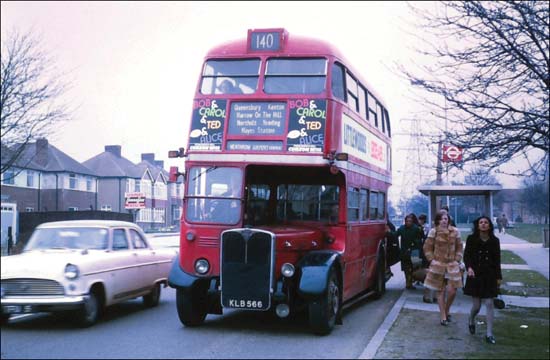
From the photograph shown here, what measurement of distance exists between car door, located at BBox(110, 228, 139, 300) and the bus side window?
4.42 meters

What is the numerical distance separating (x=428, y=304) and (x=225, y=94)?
588 centimetres

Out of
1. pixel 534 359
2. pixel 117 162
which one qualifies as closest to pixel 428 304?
pixel 534 359

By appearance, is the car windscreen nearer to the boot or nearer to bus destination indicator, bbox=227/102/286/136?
bus destination indicator, bbox=227/102/286/136

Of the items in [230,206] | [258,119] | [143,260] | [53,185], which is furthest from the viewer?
[53,185]

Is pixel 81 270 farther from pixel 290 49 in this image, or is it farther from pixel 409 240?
pixel 409 240

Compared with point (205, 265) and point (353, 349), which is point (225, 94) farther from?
point (353, 349)

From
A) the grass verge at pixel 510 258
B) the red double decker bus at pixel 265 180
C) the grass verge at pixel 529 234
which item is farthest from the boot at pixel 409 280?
the grass verge at pixel 529 234

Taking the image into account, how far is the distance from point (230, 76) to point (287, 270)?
10.8 feet

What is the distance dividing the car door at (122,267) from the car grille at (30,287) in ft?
3.87

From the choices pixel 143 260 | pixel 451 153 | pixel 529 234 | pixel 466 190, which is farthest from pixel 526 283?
pixel 529 234

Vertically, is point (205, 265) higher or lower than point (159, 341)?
higher

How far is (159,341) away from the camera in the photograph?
895cm

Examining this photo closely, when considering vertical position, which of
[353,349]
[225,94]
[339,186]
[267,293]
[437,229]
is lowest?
[353,349]

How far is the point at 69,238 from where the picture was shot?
10.8 metres
